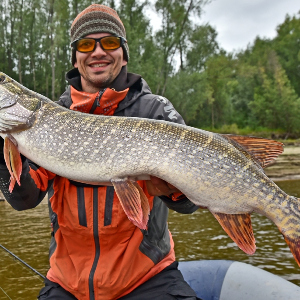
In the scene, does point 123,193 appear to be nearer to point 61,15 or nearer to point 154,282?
point 154,282

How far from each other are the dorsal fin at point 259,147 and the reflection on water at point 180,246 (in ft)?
8.04

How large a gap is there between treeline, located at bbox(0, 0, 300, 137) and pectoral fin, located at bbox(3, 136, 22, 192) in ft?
45.5

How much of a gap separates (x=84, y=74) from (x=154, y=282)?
1.39 metres

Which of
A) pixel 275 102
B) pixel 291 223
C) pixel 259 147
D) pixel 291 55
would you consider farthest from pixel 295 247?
pixel 291 55

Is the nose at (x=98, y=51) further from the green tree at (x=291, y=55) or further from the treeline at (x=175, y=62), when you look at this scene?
the green tree at (x=291, y=55)

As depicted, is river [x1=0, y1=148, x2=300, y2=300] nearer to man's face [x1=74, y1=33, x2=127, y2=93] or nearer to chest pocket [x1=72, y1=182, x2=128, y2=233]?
chest pocket [x1=72, y1=182, x2=128, y2=233]

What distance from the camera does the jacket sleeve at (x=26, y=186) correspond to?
75.6 inches

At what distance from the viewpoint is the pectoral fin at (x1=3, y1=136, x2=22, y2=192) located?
181 centimetres

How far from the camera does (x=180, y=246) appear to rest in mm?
4918

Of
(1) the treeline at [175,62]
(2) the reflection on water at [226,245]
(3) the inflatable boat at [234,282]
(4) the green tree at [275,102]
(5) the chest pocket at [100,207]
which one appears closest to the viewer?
(5) the chest pocket at [100,207]

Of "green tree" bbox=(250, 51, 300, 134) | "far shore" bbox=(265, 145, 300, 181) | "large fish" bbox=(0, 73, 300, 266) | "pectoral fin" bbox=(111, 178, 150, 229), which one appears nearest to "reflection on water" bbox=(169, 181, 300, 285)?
"large fish" bbox=(0, 73, 300, 266)

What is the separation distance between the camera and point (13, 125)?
1.88 metres

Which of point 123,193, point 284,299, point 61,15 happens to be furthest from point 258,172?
point 61,15

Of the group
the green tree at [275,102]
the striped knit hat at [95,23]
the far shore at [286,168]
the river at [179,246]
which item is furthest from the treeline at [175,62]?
the striped knit hat at [95,23]
